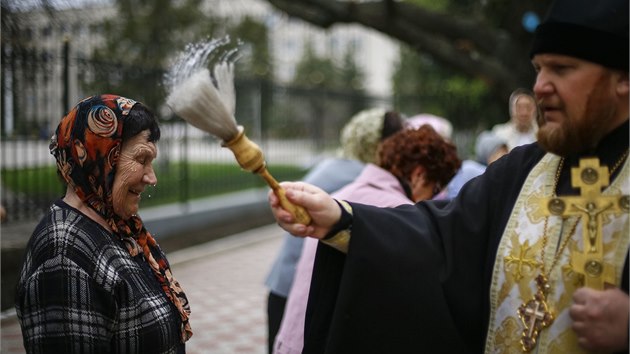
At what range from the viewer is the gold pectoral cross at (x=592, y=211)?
6.23ft

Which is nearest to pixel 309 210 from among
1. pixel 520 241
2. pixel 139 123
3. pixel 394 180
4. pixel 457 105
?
pixel 520 241

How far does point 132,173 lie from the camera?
93.3 inches

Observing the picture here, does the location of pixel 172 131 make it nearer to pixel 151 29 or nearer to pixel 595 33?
pixel 151 29

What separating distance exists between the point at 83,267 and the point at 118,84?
711cm

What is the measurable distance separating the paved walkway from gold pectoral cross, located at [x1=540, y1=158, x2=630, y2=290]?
429 centimetres

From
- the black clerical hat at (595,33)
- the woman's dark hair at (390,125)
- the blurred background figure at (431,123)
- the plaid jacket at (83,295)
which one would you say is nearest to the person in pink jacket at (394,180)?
the woman's dark hair at (390,125)

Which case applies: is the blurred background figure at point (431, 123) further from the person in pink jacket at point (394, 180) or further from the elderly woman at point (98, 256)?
the elderly woman at point (98, 256)

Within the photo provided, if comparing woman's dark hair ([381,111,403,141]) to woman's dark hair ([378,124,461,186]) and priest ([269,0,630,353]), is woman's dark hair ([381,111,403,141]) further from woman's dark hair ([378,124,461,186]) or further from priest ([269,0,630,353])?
priest ([269,0,630,353])

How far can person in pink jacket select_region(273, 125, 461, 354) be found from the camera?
3256 millimetres

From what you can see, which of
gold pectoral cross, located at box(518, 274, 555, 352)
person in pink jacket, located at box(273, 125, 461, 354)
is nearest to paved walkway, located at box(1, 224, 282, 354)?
person in pink jacket, located at box(273, 125, 461, 354)

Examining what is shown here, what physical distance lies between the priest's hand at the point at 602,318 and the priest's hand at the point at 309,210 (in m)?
0.69

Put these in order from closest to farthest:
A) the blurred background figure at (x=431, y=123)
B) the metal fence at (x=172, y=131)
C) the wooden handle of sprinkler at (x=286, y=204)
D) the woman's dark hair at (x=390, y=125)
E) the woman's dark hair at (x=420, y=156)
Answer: the wooden handle of sprinkler at (x=286, y=204) < the woman's dark hair at (x=420, y=156) < the woman's dark hair at (x=390, y=125) < the blurred background figure at (x=431, y=123) < the metal fence at (x=172, y=131)

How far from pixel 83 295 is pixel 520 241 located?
4.37 feet

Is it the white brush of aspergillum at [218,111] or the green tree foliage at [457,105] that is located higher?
the white brush of aspergillum at [218,111]
